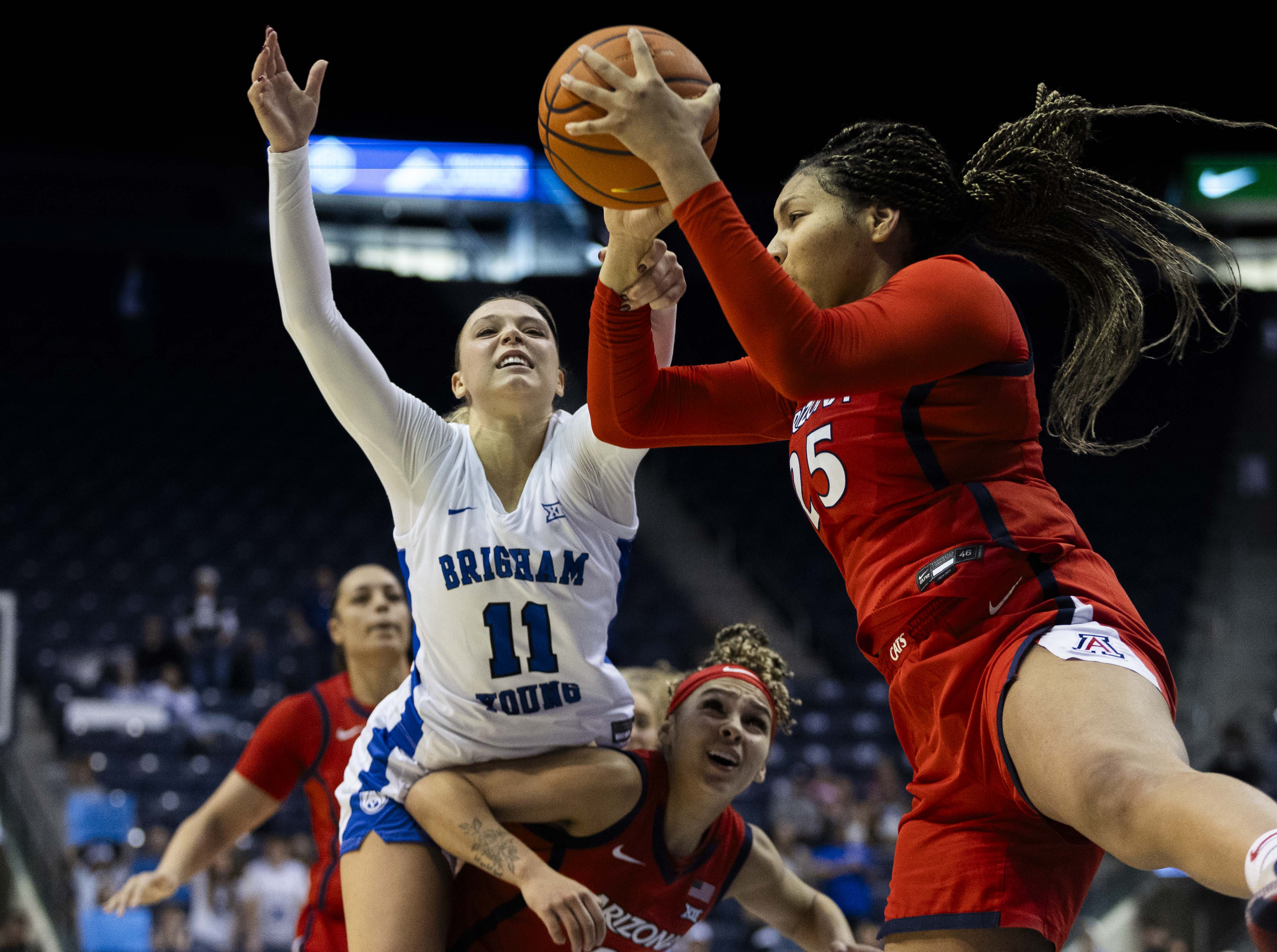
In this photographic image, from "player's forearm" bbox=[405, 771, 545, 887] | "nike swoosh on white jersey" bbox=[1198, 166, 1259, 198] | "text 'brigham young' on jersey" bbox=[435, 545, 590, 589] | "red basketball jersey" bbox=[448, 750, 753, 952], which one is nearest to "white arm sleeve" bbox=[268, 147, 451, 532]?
"text 'brigham young' on jersey" bbox=[435, 545, 590, 589]

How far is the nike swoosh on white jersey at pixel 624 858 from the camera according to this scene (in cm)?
335

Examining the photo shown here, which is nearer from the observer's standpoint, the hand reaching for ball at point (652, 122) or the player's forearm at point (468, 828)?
the hand reaching for ball at point (652, 122)

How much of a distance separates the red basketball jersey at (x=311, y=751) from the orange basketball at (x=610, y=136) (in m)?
2.65

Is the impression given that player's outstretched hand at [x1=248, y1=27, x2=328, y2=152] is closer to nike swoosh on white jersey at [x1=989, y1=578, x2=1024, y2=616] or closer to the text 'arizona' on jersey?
the text 'arizona' on jersey

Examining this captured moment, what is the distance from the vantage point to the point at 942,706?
2.26 m

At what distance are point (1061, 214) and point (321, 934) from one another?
126 inches

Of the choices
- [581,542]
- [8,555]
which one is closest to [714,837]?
[581,542]

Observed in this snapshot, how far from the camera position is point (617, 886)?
11.0 ft

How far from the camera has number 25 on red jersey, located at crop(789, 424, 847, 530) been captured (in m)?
2.44

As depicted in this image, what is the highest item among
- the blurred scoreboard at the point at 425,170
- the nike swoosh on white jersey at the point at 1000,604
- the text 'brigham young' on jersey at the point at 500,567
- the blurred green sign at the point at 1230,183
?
the blurred scoreboard at the point at 425,170

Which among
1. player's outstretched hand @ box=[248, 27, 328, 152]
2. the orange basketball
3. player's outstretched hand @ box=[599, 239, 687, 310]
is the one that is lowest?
player's outstretched hand @ box=[599, 239, 687, 310]

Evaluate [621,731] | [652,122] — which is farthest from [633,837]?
[652,122]

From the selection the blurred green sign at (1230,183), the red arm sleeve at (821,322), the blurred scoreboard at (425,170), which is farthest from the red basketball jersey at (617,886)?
the blurred green sign at (1230,183)

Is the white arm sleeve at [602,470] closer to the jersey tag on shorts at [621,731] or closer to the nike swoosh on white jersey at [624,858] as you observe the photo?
the jersey tag on shorts at [621,731]
